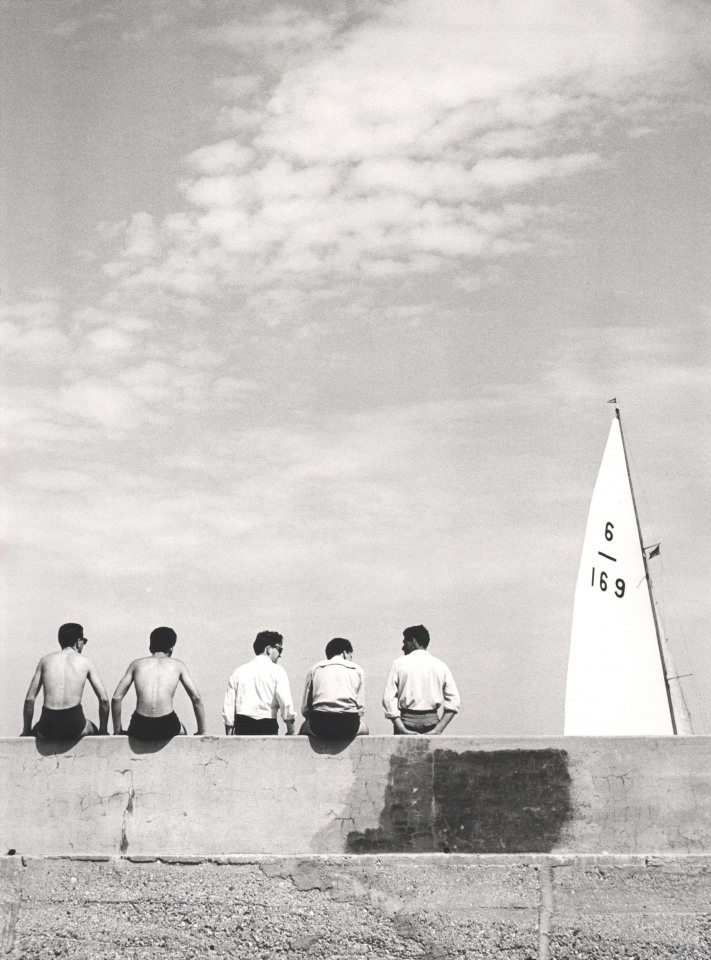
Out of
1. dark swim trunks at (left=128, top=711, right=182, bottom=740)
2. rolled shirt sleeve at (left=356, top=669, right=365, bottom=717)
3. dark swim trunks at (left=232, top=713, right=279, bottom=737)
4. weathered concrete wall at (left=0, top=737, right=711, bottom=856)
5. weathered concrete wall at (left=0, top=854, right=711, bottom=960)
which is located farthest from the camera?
dark swim trunks at (left=232, top=713, right=279, bottom=737)

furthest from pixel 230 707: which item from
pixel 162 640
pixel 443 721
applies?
pixel 443 721

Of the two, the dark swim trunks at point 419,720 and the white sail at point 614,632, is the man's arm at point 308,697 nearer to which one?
the dark swim trunks at point 419,720

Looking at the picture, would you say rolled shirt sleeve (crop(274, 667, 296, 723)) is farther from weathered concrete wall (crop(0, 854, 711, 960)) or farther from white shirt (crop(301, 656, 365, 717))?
weathered concrete wall (crop(0, 854, 711, 960))

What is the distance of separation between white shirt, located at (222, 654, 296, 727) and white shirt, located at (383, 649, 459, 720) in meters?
0.81

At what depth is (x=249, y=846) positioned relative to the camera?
24.4 feet

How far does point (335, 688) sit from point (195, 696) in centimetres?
104

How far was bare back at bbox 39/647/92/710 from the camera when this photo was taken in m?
7.68

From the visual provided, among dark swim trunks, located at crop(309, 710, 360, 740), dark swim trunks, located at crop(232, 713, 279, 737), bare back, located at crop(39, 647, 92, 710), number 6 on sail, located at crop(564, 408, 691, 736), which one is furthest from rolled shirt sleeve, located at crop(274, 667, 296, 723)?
number 6 on sail, located at crop(564, 408, 691, 736)

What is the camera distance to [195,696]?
7.86 meters

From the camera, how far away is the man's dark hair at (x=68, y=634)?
26.4 feet

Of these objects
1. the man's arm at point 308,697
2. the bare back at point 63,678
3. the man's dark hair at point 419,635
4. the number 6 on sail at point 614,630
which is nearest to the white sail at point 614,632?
the number 6 on sail at point 614,630

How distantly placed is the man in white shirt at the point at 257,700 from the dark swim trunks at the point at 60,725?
1258mm

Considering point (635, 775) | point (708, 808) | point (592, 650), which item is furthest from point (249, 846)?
point (592, 650)

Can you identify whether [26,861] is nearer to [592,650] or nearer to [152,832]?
[152,832]
